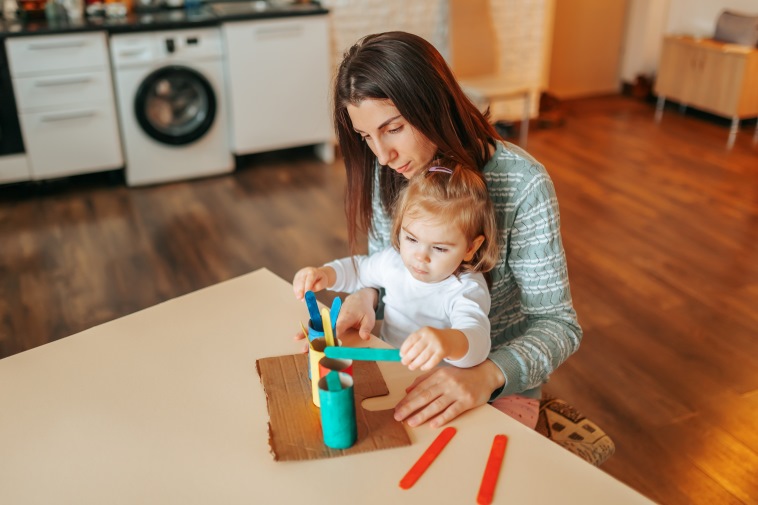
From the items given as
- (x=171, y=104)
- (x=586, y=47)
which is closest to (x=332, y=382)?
(x=171, y=104)

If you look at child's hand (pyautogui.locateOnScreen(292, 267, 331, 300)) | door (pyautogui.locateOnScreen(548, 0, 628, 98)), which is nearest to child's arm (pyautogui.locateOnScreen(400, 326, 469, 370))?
child's hand (pyautogui.locateOnScreen(292, 267, 331, 300))

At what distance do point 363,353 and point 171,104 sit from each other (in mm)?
3713

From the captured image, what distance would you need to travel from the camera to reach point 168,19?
4.19m

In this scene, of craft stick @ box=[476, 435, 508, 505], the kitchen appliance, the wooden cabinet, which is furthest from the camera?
the wooden cabinet

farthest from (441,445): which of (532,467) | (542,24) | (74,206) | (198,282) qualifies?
(542,24)

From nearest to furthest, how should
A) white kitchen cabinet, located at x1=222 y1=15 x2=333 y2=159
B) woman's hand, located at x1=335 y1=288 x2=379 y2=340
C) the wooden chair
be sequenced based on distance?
woman's hand, located at x1=335 y1=288 x2=379 y2=340, white kitchen cabinet, located at x1=222 y1=15 x2=333 y2=159, the wooden chair

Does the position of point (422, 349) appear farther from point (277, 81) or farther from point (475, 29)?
point (475, 29)

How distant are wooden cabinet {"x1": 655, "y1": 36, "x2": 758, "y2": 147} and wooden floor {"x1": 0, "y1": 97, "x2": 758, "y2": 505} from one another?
0.23 m

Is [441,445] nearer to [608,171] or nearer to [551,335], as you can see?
[551,335]

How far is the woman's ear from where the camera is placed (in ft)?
4.67

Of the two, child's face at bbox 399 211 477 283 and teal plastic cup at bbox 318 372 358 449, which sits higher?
child's face at bbox 399 211 477 283

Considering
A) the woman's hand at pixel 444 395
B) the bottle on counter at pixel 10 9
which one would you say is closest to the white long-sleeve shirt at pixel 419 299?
the woman's hand at pixel 444 395

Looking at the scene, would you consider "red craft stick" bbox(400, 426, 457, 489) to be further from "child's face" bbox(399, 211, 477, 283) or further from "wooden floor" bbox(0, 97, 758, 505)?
"wooden floor" bbox(0, 97, 758, 505)

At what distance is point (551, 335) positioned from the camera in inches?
56.6
